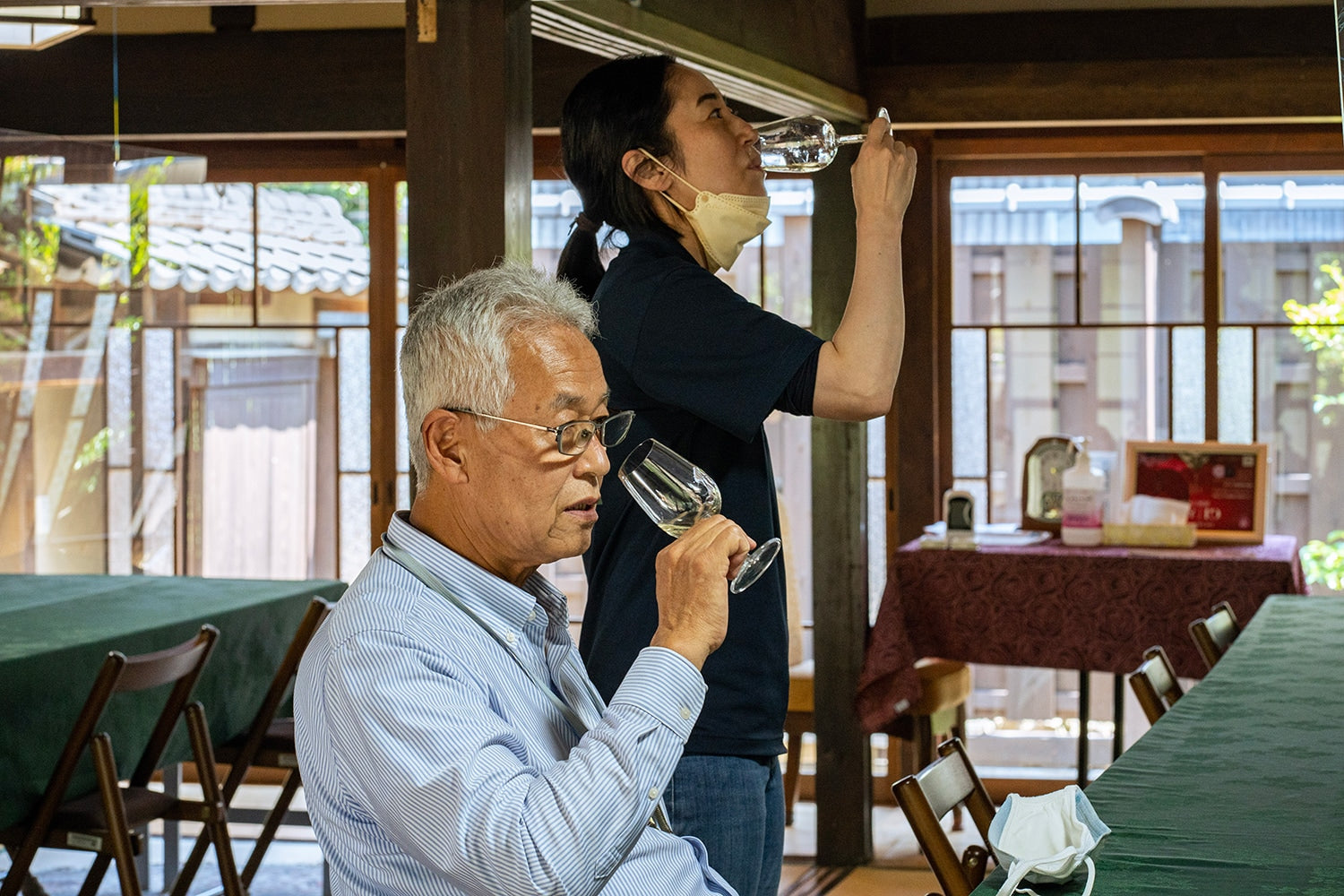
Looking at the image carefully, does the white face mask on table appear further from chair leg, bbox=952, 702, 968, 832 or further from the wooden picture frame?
chair leg, bbox=952, 702, 968, 832

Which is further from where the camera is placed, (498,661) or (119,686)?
(119,686)

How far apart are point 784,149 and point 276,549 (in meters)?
3.50

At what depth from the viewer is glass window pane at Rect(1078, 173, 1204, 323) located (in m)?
4.74

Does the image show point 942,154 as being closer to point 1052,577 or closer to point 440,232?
point 1052,577

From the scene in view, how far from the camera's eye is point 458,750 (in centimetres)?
110

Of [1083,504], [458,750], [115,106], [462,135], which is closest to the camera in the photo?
[458,750]

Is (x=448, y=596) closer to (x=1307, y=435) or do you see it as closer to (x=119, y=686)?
(x=119, y=686)

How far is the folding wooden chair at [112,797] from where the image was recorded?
2816 millimetres

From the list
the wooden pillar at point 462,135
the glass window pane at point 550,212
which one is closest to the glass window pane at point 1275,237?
the glass window pane at point 550,212

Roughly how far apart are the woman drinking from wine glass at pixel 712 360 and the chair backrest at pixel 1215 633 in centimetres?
160

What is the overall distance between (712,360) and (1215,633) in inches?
79.1

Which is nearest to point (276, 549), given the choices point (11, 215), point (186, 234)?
point (186, 234)

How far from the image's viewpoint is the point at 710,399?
1.61m

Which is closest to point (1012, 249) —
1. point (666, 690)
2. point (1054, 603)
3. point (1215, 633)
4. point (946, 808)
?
point (1054, 603)
